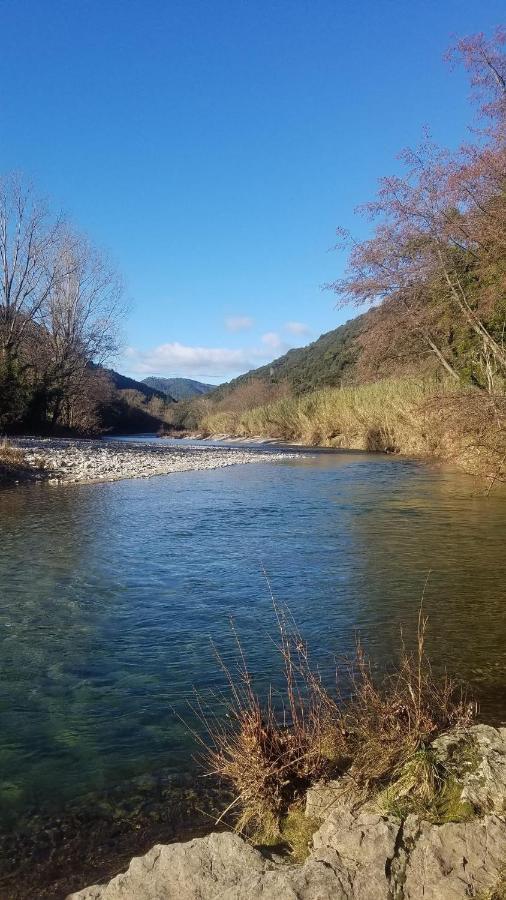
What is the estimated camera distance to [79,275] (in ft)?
120

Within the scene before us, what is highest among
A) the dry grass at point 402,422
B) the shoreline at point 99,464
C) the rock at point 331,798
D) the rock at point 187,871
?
the dry grass at point 402,422

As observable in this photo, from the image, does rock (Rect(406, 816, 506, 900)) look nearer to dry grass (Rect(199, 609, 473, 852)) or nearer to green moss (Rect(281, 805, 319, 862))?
dry grass (Rect(199, 609, 473, 852))

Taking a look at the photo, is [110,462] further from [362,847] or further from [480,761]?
[362,847]

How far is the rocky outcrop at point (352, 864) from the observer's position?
6.61ft

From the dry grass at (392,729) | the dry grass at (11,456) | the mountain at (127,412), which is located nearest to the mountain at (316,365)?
the mountain at (127,412)

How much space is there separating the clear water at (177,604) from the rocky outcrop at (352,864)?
0.91 meters

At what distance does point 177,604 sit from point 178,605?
0.03 meters

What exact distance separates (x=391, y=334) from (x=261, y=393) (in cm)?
4689

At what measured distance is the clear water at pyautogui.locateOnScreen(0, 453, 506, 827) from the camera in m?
3.48

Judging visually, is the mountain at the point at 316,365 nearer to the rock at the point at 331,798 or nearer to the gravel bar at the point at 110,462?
the gravel bar at the point at 110,462

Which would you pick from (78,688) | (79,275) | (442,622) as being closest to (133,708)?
(78,688)

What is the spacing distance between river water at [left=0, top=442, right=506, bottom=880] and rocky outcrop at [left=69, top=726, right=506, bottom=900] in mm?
901

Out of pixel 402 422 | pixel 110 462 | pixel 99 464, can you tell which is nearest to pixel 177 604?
pixel 99 464

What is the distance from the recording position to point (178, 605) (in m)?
5.85
